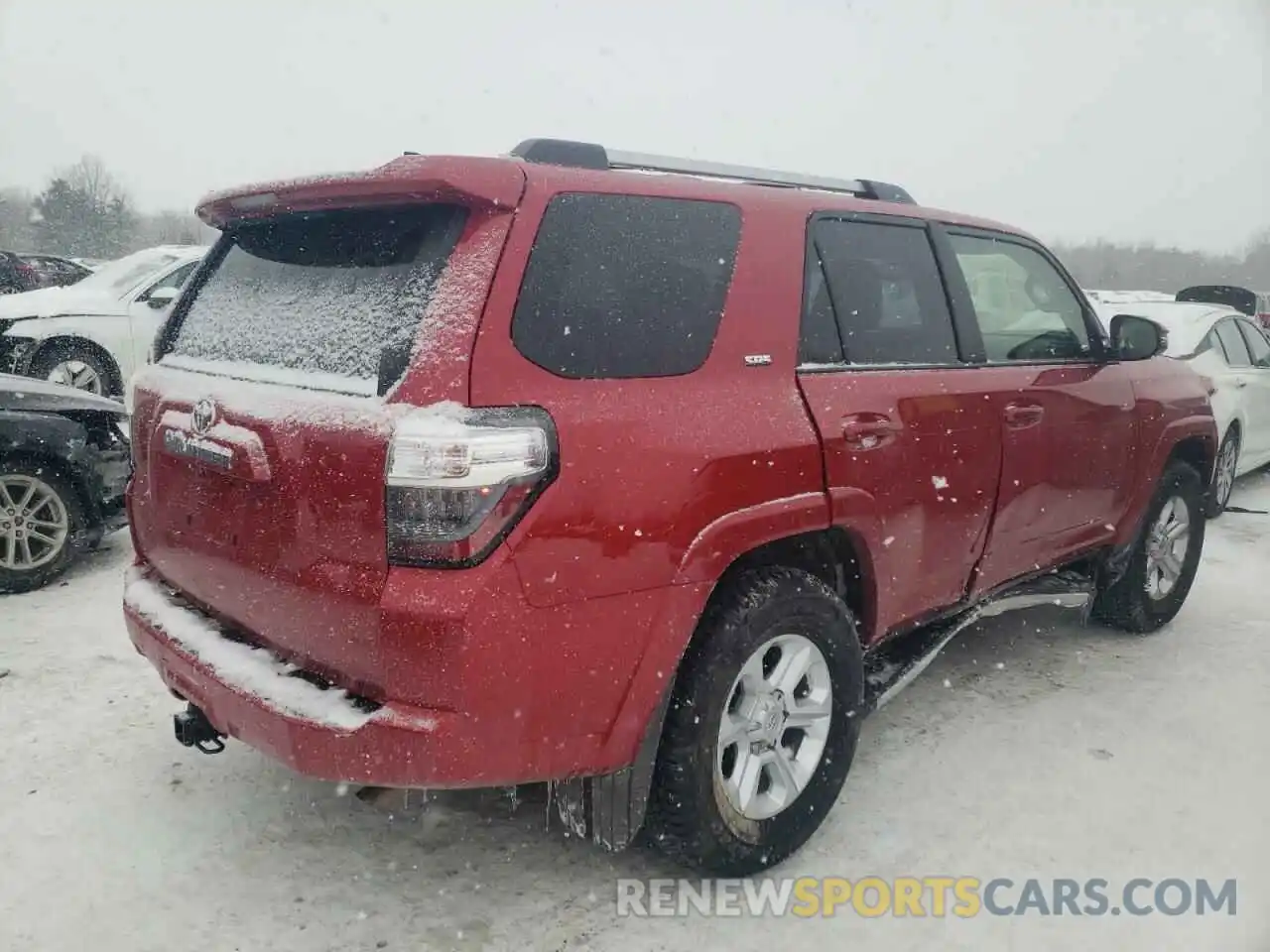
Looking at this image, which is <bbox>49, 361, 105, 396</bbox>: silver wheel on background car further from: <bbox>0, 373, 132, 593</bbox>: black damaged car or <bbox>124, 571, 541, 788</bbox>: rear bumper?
<bbox>124, 571, 541, 788</bbox>: rear bumper

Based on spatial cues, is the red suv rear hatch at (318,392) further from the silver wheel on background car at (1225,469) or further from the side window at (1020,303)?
the silver wheel on background car at (1225,469)

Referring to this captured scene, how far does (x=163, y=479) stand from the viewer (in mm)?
2602

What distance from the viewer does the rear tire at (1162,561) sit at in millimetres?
4516

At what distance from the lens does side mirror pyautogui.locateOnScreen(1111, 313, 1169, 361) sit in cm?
401

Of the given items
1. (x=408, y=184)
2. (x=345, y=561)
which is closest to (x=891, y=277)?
(x=408, y=184)

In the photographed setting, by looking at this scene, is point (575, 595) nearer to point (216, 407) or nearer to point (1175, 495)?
point (216, 407)

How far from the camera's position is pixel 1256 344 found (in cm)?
796

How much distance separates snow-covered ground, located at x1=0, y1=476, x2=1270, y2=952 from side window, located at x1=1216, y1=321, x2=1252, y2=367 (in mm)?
4422

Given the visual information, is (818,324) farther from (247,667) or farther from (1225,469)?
(1225,469)

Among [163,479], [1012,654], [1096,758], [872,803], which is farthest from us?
[1012,654]

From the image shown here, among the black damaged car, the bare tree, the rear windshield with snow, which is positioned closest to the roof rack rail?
the rear windshield with snow

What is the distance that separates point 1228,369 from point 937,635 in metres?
5.54

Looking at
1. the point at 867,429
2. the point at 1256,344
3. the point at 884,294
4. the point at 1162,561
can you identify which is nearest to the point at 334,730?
the point at 867,429

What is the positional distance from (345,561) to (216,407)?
2.12 ft
